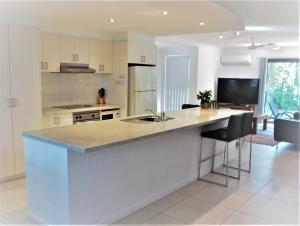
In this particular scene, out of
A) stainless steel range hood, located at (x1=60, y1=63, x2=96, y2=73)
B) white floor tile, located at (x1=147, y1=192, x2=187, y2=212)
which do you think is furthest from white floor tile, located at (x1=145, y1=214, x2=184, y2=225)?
stainless steel range hood, located at (x1=60, y1=63, x2=96, y2=73)

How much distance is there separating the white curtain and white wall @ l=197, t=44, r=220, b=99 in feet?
4.58

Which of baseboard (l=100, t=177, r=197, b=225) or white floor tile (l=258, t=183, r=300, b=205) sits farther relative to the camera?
white floor tile (l=258, t=183, r=300, b=205)

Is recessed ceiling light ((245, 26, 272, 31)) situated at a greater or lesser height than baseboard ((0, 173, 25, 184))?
greater

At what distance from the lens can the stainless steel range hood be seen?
4.99 meters

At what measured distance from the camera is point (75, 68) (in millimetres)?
5152

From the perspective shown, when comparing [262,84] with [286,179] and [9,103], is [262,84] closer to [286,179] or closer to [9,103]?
[286,179]

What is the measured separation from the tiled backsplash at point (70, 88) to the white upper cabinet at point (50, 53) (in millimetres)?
422

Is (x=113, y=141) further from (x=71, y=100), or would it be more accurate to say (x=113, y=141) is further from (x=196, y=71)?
(x=196, y=71)

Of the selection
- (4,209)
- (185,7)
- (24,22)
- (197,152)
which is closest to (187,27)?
(185,7)

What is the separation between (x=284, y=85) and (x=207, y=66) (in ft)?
8.25

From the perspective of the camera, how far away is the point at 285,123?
6043mm

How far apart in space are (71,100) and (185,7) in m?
3.15

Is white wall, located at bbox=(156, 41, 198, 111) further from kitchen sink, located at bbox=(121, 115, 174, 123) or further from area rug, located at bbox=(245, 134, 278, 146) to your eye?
kitchen sink, located at bbox=(121, 115, 174, 123)

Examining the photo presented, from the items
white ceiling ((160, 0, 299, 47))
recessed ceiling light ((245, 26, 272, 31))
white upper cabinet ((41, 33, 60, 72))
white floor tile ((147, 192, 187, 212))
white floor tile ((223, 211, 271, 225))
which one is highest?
recessed ceiling light ((245, 26, 272, 31))
